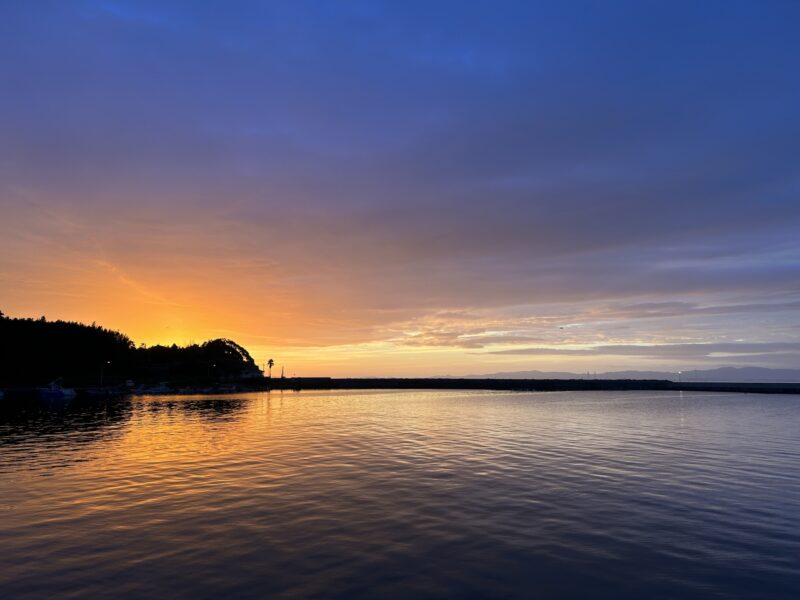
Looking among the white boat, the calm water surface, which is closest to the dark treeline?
the white boat

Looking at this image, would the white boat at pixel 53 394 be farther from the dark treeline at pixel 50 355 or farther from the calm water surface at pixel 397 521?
the calm water surface at pixel 397 521

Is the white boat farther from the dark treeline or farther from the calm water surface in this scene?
the calm water surface

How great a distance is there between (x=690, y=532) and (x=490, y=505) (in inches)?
352

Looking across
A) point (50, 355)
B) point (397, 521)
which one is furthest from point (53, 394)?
point (397, 521)

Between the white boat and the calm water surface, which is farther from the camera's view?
the white boat

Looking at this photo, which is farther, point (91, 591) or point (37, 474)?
point (37, 474)

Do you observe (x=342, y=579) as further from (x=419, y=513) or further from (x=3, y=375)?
(x=3, y=375)

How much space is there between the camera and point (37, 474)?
105 ft

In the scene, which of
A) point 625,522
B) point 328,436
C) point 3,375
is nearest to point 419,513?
point 625,522

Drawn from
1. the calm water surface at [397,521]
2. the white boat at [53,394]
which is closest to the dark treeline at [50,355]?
the white boat at [53,394]

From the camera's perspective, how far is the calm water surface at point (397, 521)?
1544 cm

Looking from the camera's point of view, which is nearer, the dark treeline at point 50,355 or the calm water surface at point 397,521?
the calm water surface at point 397,521

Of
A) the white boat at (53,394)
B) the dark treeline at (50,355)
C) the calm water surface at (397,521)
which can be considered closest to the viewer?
the calm water surface at (397,521)

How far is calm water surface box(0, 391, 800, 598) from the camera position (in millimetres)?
15438
